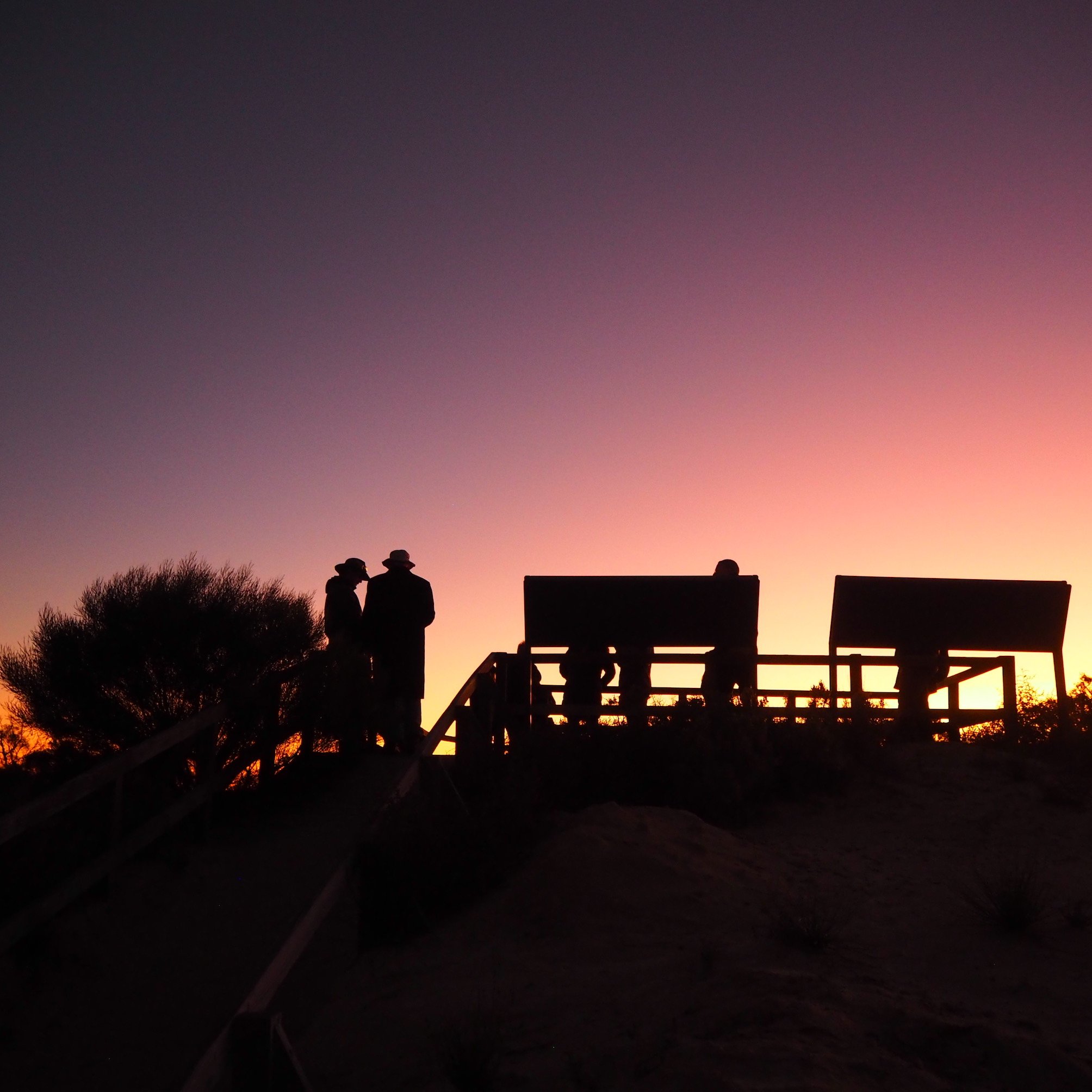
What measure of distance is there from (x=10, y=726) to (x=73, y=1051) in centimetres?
677

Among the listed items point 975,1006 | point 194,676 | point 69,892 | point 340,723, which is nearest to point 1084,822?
→ point 975,1006

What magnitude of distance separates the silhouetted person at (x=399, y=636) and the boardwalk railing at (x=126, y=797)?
764 mm

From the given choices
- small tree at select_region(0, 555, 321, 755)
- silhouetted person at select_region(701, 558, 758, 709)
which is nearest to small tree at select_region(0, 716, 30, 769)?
small tree at select_region(0, 555, 321, 755)

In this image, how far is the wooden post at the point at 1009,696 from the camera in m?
12.7

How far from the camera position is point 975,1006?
5.01 meters

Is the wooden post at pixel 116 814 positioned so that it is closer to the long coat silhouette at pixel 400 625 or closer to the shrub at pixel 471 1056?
the shrub at pixel 471 1056

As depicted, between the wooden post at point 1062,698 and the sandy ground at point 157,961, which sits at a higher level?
the wooden post at point 1062,698

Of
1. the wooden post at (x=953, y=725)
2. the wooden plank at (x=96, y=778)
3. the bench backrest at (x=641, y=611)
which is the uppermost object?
the bench backrest at (x=641, y=611)

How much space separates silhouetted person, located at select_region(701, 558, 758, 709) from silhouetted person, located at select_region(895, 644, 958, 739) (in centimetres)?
183

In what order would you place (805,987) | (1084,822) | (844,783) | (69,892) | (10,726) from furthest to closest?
(10,726)
(844,783)
(1084,822)
(69,892)
(805,987)

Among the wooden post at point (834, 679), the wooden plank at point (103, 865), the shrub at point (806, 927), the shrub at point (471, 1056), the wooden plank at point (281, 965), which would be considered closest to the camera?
the wooden plank at point (281, 965)

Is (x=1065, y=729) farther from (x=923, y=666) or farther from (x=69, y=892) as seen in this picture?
(x=69, y=892)

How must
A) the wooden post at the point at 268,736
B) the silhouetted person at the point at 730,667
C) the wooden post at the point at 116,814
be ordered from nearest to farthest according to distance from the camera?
the wooden post at the point at 116,814, the wooden post at the point at 268,736, the silhouetted person at the point at 730,667

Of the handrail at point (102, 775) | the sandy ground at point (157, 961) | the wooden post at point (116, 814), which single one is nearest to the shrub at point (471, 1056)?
the sandy ground at point (157, 961)
